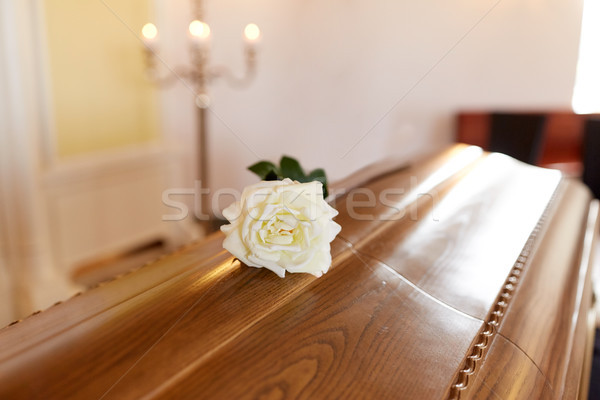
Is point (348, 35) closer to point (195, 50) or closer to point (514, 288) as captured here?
point (195, 50)

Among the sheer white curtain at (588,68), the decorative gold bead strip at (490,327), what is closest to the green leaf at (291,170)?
the decorative gold bead strip at (490,327)

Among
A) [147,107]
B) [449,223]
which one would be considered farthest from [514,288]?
[147,107]

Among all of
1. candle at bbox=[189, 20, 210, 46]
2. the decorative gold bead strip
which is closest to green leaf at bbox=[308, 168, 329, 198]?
the decorative gold bead strip

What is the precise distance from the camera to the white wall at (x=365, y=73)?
314 cm

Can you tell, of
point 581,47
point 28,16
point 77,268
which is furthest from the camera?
point 581,47

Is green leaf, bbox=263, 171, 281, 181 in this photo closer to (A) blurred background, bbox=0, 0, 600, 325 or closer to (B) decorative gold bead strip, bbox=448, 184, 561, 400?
(B) decorative gold bead strip, bbox=448, 184, 561, 400

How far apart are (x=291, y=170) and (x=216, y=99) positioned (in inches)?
106

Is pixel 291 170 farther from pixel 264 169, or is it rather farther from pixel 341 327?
pixel 341 327

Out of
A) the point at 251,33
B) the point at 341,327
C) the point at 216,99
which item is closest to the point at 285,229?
the point at 341,327

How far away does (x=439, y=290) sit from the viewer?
0.67 meters

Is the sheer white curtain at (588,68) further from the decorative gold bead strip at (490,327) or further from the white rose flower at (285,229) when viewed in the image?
the white rose flower at (285,229)

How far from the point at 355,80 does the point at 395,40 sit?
0.37 metres

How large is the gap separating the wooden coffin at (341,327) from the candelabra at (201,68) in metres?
1.67

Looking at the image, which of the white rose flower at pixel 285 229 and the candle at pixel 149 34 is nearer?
the white rose flower at pixel 285 229
